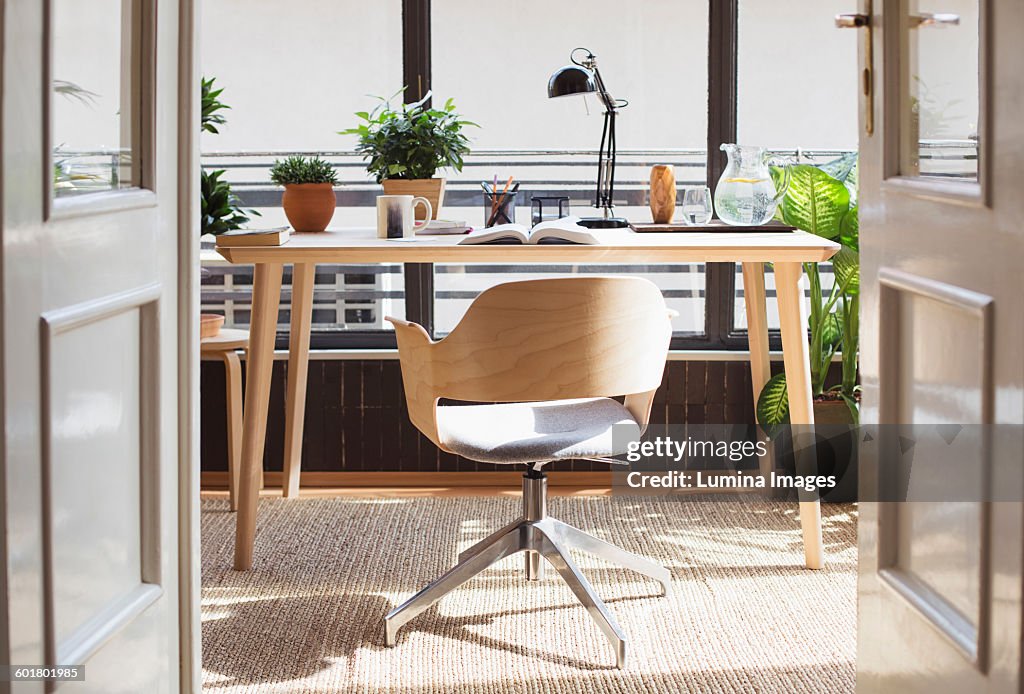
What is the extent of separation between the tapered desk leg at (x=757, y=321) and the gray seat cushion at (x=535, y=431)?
69 centimetres

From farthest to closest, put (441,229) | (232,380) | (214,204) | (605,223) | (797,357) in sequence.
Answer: (232,380) → (214,204) → (605,223) → (441,229) → (797,357)

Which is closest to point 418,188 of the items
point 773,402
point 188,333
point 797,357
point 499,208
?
point 499,208

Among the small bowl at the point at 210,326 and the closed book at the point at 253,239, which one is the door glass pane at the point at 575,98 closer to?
the small bowl at the point at 210,326

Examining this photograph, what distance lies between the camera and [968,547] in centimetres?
129

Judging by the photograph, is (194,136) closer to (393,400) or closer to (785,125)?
(393,400)

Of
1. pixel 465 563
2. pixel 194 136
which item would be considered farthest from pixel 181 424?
pixel 465 563

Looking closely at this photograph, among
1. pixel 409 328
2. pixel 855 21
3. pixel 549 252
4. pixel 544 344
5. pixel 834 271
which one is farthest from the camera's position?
pixel 834 271

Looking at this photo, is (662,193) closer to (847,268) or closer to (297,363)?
(847,268)

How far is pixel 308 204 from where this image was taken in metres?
2.97

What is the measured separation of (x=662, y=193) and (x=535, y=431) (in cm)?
97

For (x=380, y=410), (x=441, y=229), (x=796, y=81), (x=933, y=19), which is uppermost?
(x=796, y=81)

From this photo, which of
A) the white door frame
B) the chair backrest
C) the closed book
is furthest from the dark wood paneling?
the white door frame

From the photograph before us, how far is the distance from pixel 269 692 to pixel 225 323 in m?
1.85

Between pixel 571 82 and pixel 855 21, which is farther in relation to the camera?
pixel 571 82
